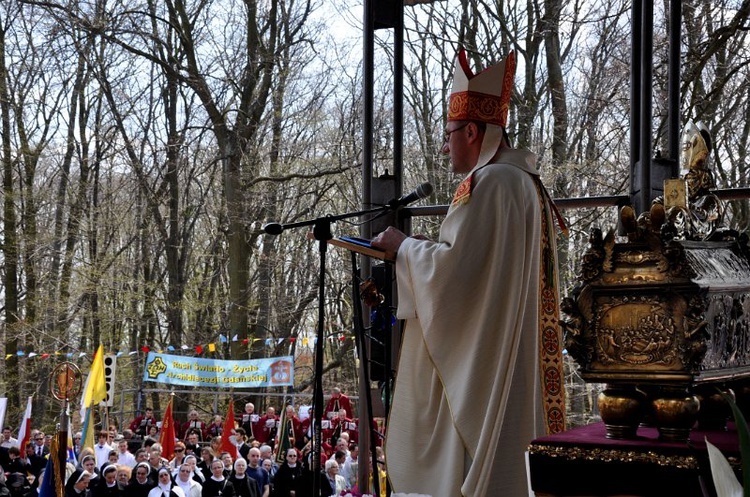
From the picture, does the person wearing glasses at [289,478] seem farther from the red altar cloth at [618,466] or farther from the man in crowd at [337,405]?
the red altar cloth at [618,466]

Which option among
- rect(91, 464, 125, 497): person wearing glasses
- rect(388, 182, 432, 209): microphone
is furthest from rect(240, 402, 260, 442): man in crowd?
rect(388, 182, 432, 209): microphone

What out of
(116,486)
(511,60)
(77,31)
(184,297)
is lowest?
(116,486)

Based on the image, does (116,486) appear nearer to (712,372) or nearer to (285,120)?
(712,372)

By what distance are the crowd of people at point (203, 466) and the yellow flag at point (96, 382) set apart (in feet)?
1.85

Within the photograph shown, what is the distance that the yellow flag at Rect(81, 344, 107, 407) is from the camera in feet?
47.2

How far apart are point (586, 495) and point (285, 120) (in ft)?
68.7

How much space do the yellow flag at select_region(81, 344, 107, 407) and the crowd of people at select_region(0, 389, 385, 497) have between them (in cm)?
56

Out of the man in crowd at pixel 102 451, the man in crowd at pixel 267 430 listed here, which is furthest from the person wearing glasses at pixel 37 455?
the man in crowd at pixel 267 430

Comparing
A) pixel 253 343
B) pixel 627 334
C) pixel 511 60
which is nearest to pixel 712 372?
pixel 627 334

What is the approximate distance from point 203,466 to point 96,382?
2.26 metres

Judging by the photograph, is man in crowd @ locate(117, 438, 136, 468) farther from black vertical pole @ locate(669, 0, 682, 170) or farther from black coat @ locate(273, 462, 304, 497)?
black vertical pole @ locate(669, 0, 682, 170)

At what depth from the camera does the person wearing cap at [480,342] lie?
3.62 meters

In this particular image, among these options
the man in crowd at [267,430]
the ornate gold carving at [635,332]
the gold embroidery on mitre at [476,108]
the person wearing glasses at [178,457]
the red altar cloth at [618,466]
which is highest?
the gold embroidery on mitre at [476,108]

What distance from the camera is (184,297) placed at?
2311 cm
